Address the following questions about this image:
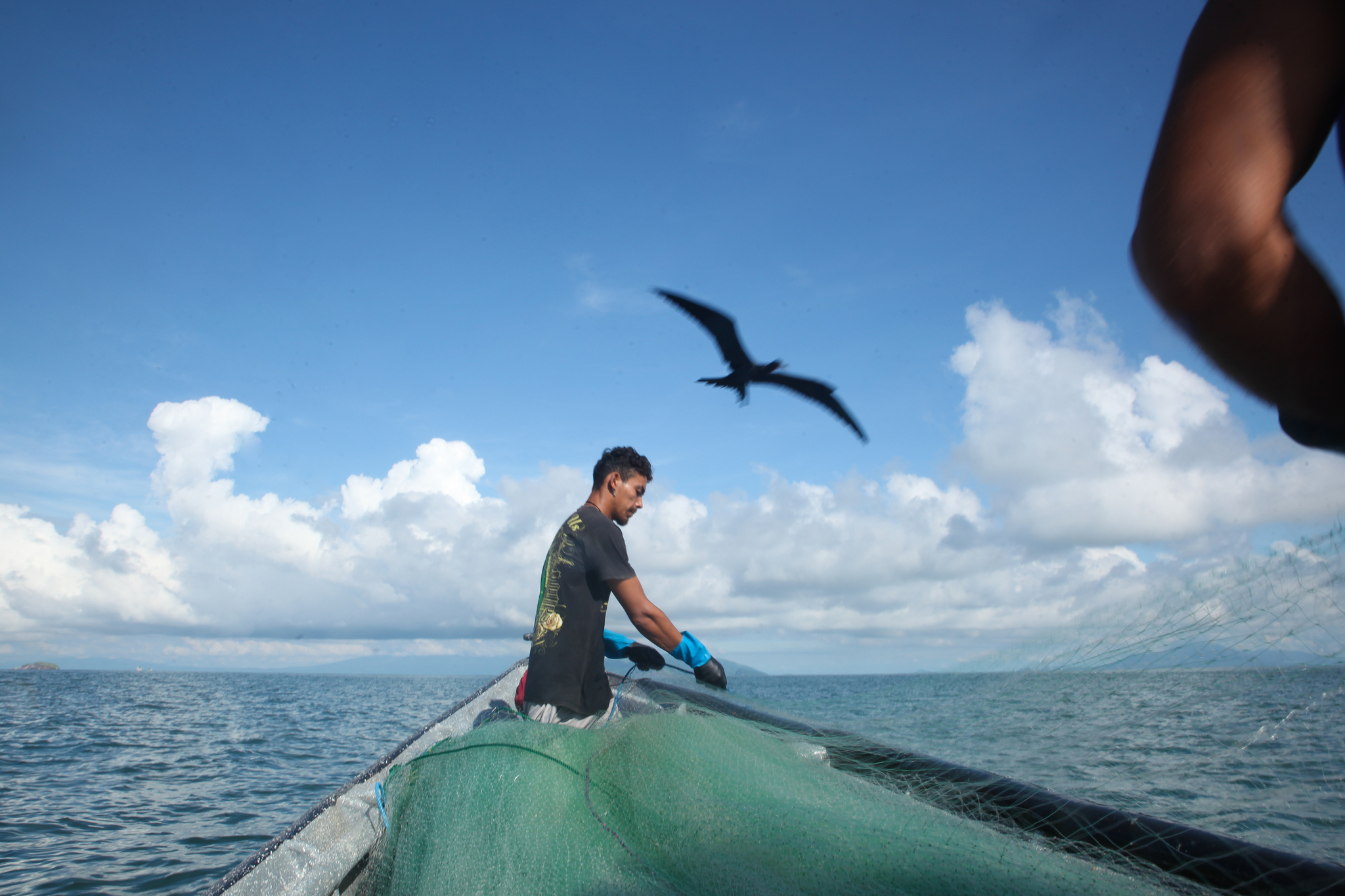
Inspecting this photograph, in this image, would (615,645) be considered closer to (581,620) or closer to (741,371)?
(581,620)

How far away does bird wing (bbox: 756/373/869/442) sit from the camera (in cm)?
618

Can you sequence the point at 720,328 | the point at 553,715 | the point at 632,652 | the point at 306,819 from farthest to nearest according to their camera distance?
the point at 720,328 → the point at 632,652 → the point at 553,715 → the point at 306,819

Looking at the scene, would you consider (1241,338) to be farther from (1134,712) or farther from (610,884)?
(1134,712)

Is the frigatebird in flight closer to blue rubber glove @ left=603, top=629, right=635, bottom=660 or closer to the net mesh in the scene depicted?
blue rubber glove @ left=603, top=629, right=635, bottom=660

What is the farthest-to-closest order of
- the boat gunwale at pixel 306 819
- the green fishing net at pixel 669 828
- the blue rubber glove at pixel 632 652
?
1. the blue rubber glove at pixel 632 652
2. the boat gunwale at pixel 306 819
3. the green fishing net at pixel 669 828

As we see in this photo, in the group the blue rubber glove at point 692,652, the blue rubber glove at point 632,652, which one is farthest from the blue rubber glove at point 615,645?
the blue rubber glove at point 692,652

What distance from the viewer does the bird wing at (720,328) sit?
19.0 ft

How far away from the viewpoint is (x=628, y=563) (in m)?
3.55

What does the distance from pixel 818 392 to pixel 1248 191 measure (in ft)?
19.2

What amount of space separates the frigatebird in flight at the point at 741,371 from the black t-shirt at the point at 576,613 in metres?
2.55

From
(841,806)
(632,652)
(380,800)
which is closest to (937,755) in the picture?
(841,806)

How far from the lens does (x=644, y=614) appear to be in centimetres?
360

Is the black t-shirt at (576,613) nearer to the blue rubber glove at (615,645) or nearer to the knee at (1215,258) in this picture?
the blue rubber glove at (615,645)

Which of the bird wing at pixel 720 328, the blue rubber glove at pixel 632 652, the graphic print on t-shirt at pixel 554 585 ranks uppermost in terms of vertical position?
the bird wing at pixel 720 328
